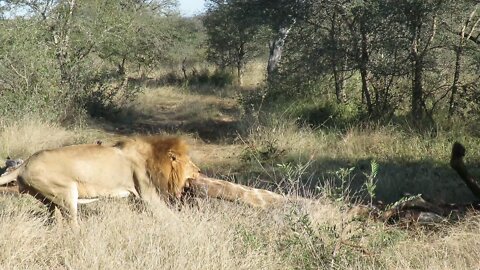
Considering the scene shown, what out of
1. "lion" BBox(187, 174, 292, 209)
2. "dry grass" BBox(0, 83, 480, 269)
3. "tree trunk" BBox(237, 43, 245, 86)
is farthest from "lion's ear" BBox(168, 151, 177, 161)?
"tree trunk" BBox(237, 43, 245, 86)

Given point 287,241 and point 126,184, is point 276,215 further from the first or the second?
point 126,184

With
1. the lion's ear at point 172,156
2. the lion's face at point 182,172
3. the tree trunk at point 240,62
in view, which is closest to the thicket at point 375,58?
the lion's face at point 182,172

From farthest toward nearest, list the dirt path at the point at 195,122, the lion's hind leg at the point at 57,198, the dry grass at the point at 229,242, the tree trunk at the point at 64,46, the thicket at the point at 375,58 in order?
1. the tree trunk at the point at 64,46
2. the dirt path at the point at 195,122
3. the thicket at the point at 375,58
4. the lion's hind leg at the point at 57,198
5. the dry grass at the point at 229,242

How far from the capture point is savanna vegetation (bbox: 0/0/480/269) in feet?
14.4

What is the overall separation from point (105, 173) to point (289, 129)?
235 inches

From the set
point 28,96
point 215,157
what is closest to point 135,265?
point 215,157

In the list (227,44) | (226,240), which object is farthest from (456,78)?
(227,44)

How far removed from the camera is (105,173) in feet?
18.3

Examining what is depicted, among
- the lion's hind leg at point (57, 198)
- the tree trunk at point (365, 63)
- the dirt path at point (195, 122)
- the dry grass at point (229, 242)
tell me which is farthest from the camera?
the tree trunk at point (365, 63)

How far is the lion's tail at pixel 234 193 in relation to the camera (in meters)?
5.51

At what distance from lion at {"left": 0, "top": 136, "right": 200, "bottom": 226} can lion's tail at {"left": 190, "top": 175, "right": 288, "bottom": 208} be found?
17 cm

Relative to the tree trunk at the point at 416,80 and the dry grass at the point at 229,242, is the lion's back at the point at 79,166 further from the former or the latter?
the tree trunk at the point at 416,80

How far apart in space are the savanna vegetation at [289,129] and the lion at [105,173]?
0.72 ft

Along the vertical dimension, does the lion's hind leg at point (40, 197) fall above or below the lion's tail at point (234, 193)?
above
